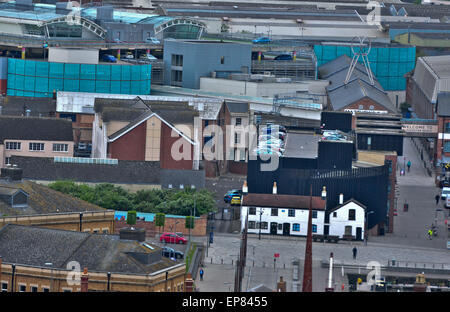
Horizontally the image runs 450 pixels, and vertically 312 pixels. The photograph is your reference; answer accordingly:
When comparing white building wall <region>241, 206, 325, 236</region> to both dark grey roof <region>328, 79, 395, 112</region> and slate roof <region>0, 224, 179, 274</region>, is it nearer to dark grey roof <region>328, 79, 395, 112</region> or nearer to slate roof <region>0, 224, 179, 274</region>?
slate roof <region>0, 224, 179, 274</region>

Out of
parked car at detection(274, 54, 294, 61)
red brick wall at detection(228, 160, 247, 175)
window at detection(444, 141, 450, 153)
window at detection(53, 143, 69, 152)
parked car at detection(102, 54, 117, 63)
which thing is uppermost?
parked car at detection(274, 54, 294, 61)

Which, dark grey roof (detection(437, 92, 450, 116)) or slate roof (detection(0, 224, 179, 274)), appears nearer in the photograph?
slate roof (detection(0, 224, 179, 274))

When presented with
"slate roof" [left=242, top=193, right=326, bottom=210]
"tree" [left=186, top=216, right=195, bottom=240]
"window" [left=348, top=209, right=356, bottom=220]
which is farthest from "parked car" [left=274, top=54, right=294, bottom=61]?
"tree" [left=186, top=216, right=195, bottom=240]

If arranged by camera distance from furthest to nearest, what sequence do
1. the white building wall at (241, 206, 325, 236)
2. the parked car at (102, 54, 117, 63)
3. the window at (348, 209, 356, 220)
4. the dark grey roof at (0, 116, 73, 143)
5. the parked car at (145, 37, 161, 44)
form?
the parked car at (145, 37, 161, 44) → the parked car at (102, 54, 117, 63) → the dark grey roof at (0, 116, 73, 143) → the window at (348, 209, 356, 220) → the white building wall at (241, 206, 325, 236)

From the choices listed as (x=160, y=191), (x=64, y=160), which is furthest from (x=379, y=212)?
(x=64, y=160)

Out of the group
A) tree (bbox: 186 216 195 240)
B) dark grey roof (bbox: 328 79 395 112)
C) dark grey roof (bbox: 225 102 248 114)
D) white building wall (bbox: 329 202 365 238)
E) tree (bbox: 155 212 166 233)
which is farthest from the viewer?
dark grey roof (bbox: 328 79 395 112)

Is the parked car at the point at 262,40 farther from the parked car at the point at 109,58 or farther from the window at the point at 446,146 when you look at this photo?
the window at the point at 446,146

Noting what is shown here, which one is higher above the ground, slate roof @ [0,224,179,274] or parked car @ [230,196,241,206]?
slate roof @ [0,224,179,274]

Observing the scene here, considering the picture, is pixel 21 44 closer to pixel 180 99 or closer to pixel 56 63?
pixel 56 63
